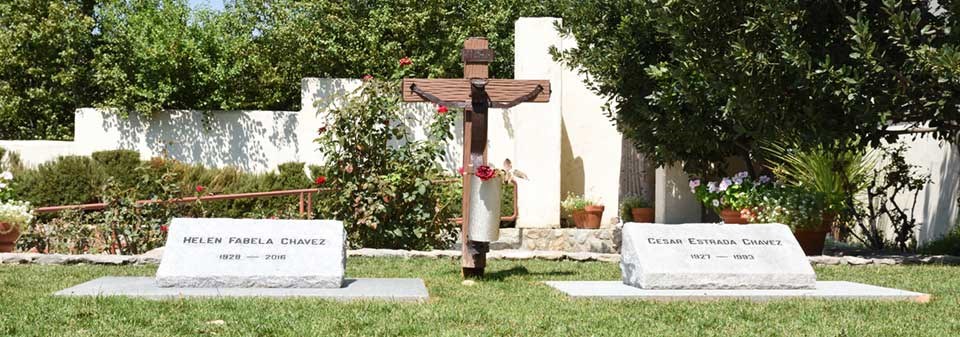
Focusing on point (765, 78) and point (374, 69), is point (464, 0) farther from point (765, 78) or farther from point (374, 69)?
point (765, 78)

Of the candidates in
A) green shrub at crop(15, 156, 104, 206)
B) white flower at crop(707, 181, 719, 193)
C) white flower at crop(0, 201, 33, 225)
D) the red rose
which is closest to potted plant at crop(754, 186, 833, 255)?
white flower at crop(707, 181, 719, 193)

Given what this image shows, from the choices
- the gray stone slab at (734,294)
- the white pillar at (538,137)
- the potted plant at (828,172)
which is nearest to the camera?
the gray stone slab at (734,294)

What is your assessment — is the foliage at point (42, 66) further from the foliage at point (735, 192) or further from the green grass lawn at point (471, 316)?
the green grass lawn at point (471, 316)

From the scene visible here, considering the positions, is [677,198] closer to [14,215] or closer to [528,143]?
[528,143]

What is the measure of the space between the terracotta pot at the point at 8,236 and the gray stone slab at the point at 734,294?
593 centimetres

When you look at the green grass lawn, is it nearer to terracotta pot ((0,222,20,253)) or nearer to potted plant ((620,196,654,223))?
terracotta pot ((0,222,20,253))

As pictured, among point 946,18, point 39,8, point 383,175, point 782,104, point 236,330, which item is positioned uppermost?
point 39,8

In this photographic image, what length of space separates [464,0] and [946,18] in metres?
14.1

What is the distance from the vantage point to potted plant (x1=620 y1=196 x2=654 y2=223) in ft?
50.8

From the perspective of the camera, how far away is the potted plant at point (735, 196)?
38.2 feet

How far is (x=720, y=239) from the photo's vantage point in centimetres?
763

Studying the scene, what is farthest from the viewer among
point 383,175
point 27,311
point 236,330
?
point 383,175

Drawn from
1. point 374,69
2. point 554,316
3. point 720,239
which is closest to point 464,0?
point 374,69

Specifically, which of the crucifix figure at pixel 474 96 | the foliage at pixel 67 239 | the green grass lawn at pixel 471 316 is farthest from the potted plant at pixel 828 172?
the foliage at pixel 67 239
